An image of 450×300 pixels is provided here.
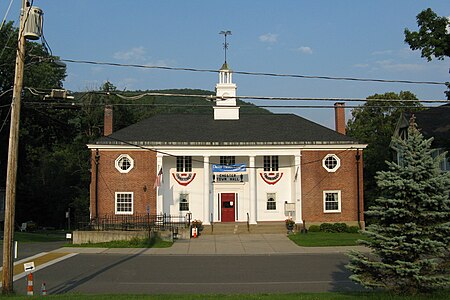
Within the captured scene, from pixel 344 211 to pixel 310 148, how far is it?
5024 mm

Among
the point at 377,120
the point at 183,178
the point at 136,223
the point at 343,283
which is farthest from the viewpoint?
the point at 377,120

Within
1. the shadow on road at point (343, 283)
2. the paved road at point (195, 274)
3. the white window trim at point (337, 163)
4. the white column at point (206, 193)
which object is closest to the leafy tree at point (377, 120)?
the white window trim at point (337, 163)

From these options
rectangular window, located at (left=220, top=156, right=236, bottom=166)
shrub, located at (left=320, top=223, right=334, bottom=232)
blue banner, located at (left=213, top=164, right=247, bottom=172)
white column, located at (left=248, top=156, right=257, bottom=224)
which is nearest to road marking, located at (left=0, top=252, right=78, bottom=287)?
blue banner, located at (left=213, top=164, right=247, bottom=172)

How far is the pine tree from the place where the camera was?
40.7 feet

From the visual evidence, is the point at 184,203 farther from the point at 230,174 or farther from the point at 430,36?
the point at 430,36

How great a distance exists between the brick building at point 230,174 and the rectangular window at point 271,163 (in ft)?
0.24

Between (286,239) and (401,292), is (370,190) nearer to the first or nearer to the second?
(286,239)

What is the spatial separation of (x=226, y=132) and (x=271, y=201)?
607 centimetres

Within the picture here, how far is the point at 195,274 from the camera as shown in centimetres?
1920

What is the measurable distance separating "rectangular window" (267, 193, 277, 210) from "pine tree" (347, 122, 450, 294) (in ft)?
79.9

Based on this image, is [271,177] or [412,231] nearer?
[412,231]

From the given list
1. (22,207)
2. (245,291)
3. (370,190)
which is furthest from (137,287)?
(22,207)

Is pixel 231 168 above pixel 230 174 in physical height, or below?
above

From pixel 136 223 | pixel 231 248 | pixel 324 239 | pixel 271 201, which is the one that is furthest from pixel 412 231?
pixel 271 201
